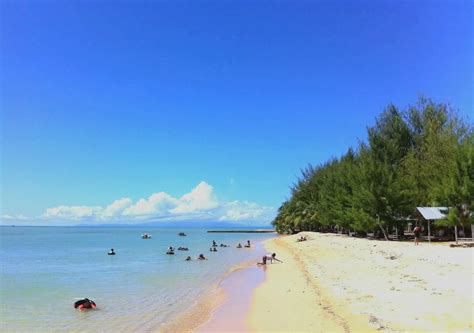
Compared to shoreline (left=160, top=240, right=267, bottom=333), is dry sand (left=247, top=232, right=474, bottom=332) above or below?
above

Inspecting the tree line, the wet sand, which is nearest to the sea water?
the wet sand

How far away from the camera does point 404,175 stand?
163 ft

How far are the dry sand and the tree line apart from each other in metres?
10.8

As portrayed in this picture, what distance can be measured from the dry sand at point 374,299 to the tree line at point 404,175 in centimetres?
1077

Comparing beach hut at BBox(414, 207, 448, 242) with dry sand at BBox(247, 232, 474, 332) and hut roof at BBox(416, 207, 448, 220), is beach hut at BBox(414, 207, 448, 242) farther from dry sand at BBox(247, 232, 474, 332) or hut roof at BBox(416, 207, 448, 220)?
dry sand at BBox(247, 232, 474, 332)

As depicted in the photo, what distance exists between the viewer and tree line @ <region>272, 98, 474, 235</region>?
100ft

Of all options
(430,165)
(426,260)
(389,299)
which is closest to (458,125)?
(430,165)

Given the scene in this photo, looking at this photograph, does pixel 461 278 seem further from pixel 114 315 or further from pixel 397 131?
pixel 397 131

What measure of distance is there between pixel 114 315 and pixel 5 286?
12.3 metres

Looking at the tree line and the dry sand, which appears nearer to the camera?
the dry sand

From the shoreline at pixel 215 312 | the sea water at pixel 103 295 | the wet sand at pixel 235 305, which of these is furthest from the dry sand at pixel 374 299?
the sea water at pixel 103 295

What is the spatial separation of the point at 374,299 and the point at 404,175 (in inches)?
1559

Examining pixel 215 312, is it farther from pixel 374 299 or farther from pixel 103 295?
pixel 103 295

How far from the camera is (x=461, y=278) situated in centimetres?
1470
